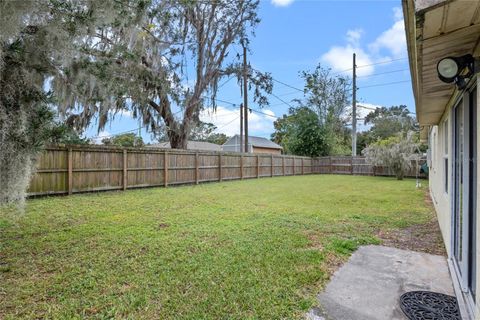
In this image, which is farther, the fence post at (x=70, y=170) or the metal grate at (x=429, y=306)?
the fence post at (x=70, y=170)

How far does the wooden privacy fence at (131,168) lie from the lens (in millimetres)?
7301

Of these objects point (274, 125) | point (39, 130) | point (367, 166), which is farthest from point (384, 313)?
point (274, 125)

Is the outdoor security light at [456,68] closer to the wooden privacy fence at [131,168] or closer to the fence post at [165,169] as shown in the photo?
the wooden privacy fence at [131,168]

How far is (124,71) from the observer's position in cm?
802

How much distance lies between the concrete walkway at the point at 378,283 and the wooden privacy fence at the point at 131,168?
4.34 m

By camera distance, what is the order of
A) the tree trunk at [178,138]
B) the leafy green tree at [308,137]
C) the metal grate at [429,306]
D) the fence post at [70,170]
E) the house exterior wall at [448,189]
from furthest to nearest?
the leafy green tree at [308,137] < the tree trunk at [178,138] < the fence post at [70,170] < the metal grate at [429,306] < the house exterior wall at [448,189]

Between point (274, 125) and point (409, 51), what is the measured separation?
38051 millimetres

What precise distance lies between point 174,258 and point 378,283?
2.07 metres

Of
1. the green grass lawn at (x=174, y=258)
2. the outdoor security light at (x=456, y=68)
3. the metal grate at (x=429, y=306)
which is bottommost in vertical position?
the metal grate at (x=429, y=306)

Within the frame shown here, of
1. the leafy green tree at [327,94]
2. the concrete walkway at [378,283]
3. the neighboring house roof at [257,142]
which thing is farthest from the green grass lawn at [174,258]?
the neighboring house roof at [257,142]

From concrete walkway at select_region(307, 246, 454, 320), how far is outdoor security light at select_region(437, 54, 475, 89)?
1.72 m

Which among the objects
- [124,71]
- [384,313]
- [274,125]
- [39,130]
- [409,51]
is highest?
[274,125]

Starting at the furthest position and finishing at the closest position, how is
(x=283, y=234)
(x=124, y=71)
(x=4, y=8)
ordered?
(x=124, y=71) < (x=283, y=234) < (x=4, y=8)

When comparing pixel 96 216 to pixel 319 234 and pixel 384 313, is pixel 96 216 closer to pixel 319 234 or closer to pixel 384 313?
pixel 319 234
